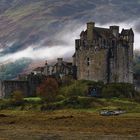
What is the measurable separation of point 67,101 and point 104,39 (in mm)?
26635

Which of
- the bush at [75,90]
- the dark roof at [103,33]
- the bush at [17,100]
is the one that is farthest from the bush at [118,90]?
the bush at [17,100]

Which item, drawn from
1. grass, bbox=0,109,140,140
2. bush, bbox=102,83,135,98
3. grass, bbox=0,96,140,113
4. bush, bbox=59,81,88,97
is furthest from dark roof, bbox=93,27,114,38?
grass, bbox=0,109,140,140

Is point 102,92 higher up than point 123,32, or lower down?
lower down

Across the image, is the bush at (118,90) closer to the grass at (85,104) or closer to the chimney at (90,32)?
the grass at (85,104)

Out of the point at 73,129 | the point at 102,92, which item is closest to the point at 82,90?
the point at 102,92

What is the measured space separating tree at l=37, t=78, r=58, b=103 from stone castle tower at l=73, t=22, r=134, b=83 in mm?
10747

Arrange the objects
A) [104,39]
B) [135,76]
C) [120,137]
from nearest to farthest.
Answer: [120,137], [104,39], [135,76]

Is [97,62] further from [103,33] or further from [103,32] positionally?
[103,32]

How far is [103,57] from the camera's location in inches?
5315

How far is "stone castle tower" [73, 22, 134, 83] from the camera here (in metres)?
135

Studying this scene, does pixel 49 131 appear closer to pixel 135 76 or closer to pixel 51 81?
pixel 51 81

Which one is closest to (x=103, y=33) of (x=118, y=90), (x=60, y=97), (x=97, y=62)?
(x=97, y=62)

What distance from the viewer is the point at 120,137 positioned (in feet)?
247

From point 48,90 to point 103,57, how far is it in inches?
786
